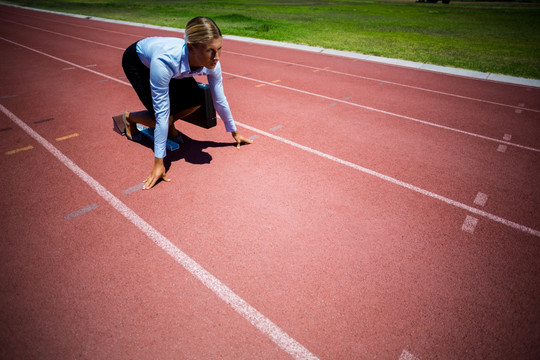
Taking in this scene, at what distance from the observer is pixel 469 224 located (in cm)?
336

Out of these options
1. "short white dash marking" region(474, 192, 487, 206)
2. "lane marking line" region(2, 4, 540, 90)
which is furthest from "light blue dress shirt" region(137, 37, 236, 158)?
"lane marking line" region(2, 4, 540, 90)

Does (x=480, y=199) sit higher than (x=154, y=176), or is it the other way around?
(x=154, y=176)

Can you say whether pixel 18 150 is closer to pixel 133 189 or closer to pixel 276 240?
pixel 133 189

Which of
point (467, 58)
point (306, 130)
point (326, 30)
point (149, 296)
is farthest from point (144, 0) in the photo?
point (149, 296)

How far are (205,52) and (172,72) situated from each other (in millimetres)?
496

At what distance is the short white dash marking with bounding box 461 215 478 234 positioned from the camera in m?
3.28

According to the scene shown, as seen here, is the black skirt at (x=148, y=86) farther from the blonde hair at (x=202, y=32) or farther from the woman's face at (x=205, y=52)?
the blonde hair at (x=202, y=32)

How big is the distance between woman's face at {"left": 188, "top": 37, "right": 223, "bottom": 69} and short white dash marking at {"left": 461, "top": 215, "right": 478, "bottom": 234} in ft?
11.4

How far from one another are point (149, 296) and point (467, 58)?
15433mm

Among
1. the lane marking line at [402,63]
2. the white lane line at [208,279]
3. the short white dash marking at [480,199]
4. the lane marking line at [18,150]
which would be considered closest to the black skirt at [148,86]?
the white lane line at [208,279]

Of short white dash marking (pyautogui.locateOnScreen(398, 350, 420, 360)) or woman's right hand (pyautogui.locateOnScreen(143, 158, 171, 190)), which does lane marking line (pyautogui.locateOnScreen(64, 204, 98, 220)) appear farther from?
short white dash marking (pyautogui.locateOnScreen(398, 350, 420, 360))

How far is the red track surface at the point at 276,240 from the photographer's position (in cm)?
221

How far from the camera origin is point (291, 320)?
91.0 inches

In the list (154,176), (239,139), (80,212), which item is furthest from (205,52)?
(80,212)
